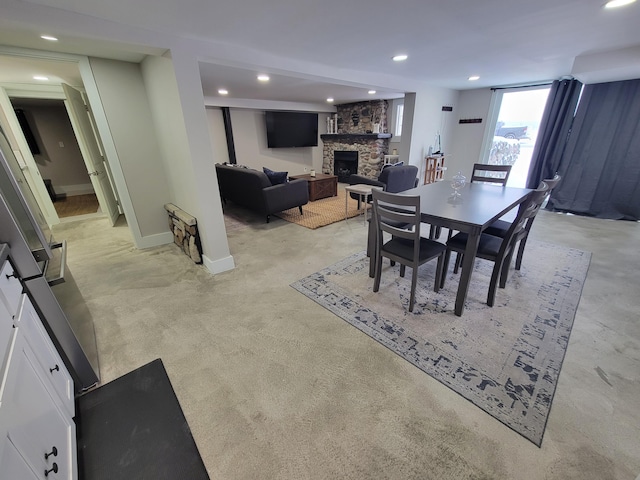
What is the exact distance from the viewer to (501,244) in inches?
83.7

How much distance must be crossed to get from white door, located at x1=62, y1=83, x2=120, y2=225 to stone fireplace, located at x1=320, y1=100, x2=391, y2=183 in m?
5.35

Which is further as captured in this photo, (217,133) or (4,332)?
(217,133)

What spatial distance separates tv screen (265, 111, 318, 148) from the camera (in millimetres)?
6609

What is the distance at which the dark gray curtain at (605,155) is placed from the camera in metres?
3.83

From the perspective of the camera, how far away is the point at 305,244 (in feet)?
11.1

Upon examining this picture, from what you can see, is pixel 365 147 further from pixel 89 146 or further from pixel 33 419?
pixel 33 419

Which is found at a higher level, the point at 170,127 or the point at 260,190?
the point at 170,127

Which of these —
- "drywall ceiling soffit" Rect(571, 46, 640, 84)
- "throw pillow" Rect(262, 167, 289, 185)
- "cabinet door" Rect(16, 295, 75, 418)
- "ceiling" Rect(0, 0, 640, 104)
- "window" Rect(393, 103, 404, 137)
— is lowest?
"cabinet door" Rect(16, 295, 75, 418)

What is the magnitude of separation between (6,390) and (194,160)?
1.95m

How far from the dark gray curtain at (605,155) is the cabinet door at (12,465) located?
21.0 feet

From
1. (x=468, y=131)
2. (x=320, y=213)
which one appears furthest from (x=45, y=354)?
(x=468, y=131)

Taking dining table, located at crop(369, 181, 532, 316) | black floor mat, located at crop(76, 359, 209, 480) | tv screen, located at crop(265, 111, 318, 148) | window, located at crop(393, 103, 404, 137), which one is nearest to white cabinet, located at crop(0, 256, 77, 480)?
black floor mat, located at crop(76, 359, 209, 480)

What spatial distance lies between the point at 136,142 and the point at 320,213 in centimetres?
275

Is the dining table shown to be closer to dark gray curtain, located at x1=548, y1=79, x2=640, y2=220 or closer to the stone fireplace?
dark gray curtain, located at x1=548, y1=79, x2=640, y2=220
